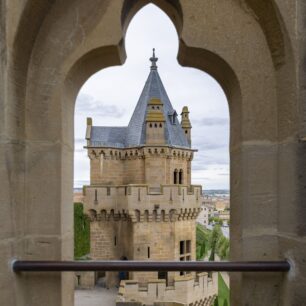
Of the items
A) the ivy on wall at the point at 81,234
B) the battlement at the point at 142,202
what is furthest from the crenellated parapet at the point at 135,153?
the ivy on wall at the point at 81,234

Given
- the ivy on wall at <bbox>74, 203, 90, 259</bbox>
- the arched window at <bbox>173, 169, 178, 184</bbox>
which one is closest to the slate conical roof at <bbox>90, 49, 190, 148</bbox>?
the arched window at <bbox>173, 169, 178, 184</bbox>

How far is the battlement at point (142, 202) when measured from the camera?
15.0 metres

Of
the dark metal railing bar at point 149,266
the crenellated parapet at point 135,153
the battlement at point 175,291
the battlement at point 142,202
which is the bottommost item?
the battlement at point 175,291

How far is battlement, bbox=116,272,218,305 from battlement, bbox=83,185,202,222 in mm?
2713

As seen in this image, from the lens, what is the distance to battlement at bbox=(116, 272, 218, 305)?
42.2 ft

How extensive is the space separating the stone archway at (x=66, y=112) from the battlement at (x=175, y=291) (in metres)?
11.7

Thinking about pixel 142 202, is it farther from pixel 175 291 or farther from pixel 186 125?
pixel 186 125

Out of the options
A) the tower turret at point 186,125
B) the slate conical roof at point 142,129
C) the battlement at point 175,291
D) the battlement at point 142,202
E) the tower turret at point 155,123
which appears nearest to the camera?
the battlement at point 175,291

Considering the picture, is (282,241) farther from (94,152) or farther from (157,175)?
(94,152)

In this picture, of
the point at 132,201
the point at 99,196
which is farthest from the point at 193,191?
the point at 99,196

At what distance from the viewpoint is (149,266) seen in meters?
1.50

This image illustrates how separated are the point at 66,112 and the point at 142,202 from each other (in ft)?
44.3

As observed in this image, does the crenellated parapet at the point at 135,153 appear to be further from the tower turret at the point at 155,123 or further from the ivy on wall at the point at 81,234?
the ivy on wall at the point at 81,234

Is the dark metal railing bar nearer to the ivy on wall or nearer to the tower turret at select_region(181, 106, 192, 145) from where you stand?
the tower turret at select_region(181, 106, 192, 145)
